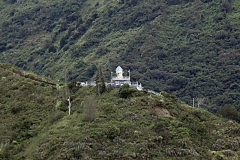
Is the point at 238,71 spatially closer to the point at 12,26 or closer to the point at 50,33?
the point at 50,33

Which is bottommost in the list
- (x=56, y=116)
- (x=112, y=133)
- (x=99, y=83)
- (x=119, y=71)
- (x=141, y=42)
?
(x=112, y=133)

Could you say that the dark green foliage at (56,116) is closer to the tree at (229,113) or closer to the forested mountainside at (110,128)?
the forested mountainside at (110,128)

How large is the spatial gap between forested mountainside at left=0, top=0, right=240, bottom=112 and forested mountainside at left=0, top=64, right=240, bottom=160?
47.7 metres

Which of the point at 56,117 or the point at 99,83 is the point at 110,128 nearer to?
the point at 56,117

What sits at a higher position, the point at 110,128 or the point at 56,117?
the point at 56,117

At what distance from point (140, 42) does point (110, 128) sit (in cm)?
8590

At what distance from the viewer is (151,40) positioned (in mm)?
136000

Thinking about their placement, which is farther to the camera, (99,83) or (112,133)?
(99,83)

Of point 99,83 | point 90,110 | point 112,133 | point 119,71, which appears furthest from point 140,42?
point 112,133

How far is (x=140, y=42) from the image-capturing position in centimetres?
13712

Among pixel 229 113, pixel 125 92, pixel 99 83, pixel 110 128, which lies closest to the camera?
pixel 110 128

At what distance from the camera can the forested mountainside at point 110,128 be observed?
5062 centimetres

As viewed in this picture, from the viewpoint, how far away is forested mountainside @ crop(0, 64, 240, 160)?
50.6 m

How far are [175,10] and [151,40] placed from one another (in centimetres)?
1678
